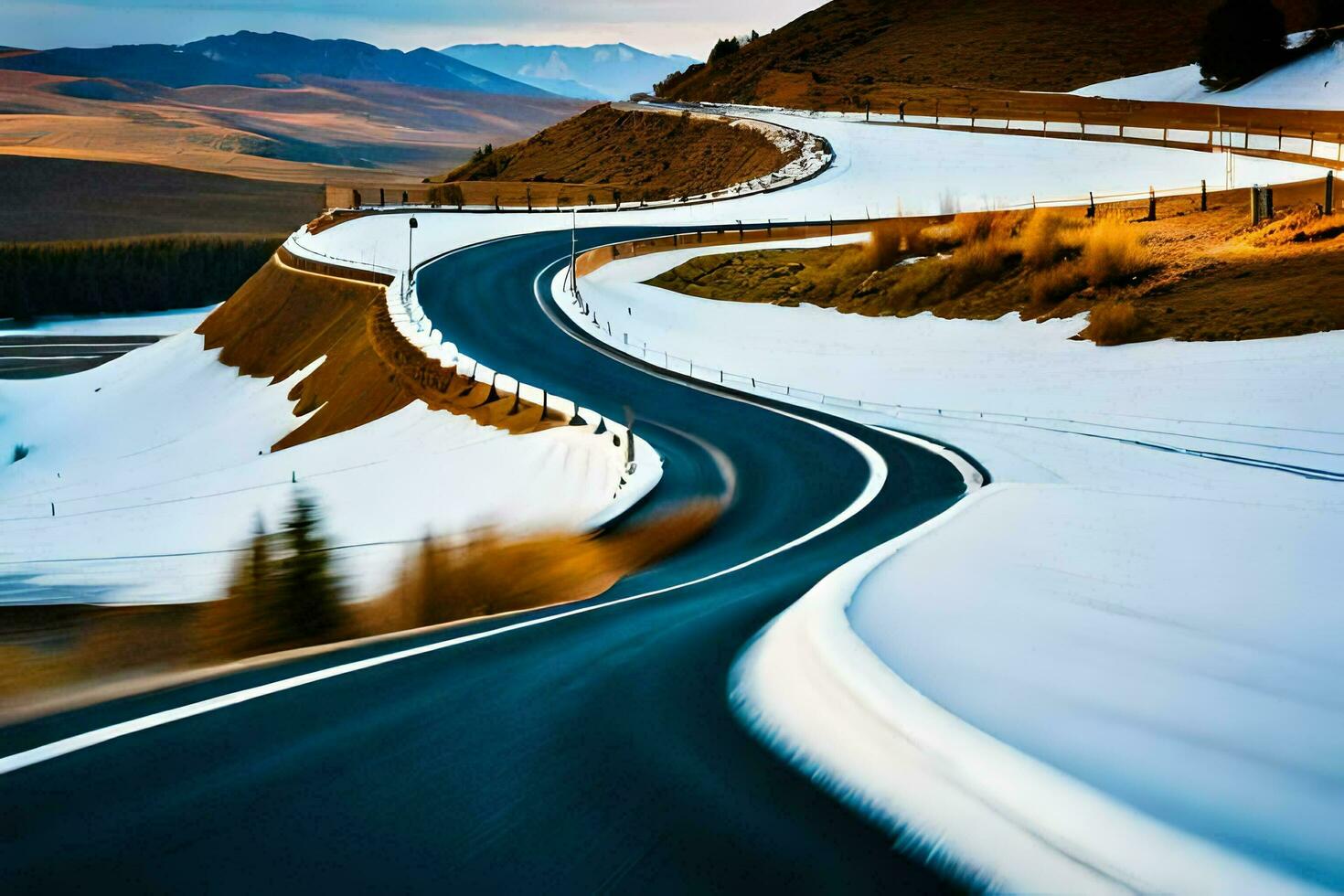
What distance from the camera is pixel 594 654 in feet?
25.5

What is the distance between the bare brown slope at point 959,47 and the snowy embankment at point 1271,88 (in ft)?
15.9

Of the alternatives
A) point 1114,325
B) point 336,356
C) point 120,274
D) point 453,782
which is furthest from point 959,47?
point 453,782

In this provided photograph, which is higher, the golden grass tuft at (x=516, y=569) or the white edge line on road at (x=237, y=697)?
the white edge line on road at (x=237, y=697)

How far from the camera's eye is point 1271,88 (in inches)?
2707

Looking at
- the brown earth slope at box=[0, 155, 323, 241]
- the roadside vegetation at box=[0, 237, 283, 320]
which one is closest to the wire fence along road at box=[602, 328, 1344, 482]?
the roadside vegetation at box=[0, 237, 283, 320]

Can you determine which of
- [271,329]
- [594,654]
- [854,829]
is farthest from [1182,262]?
[271,329]

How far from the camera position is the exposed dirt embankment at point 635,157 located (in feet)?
228

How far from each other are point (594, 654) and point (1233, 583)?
14.6ft

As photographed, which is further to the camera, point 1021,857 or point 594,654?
point 594,654

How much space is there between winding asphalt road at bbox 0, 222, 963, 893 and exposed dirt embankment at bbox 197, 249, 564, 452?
16.9m

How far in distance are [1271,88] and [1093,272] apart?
4522 cm

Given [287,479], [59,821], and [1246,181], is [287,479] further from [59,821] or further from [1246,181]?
[1246,181]

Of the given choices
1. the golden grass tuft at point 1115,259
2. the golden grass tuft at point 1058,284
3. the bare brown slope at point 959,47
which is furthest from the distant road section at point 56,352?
the golden grass tuft at point 1115,259

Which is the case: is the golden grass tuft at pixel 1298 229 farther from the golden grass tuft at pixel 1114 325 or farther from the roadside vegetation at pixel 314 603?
the roadside vegetation at pixel 314 603
